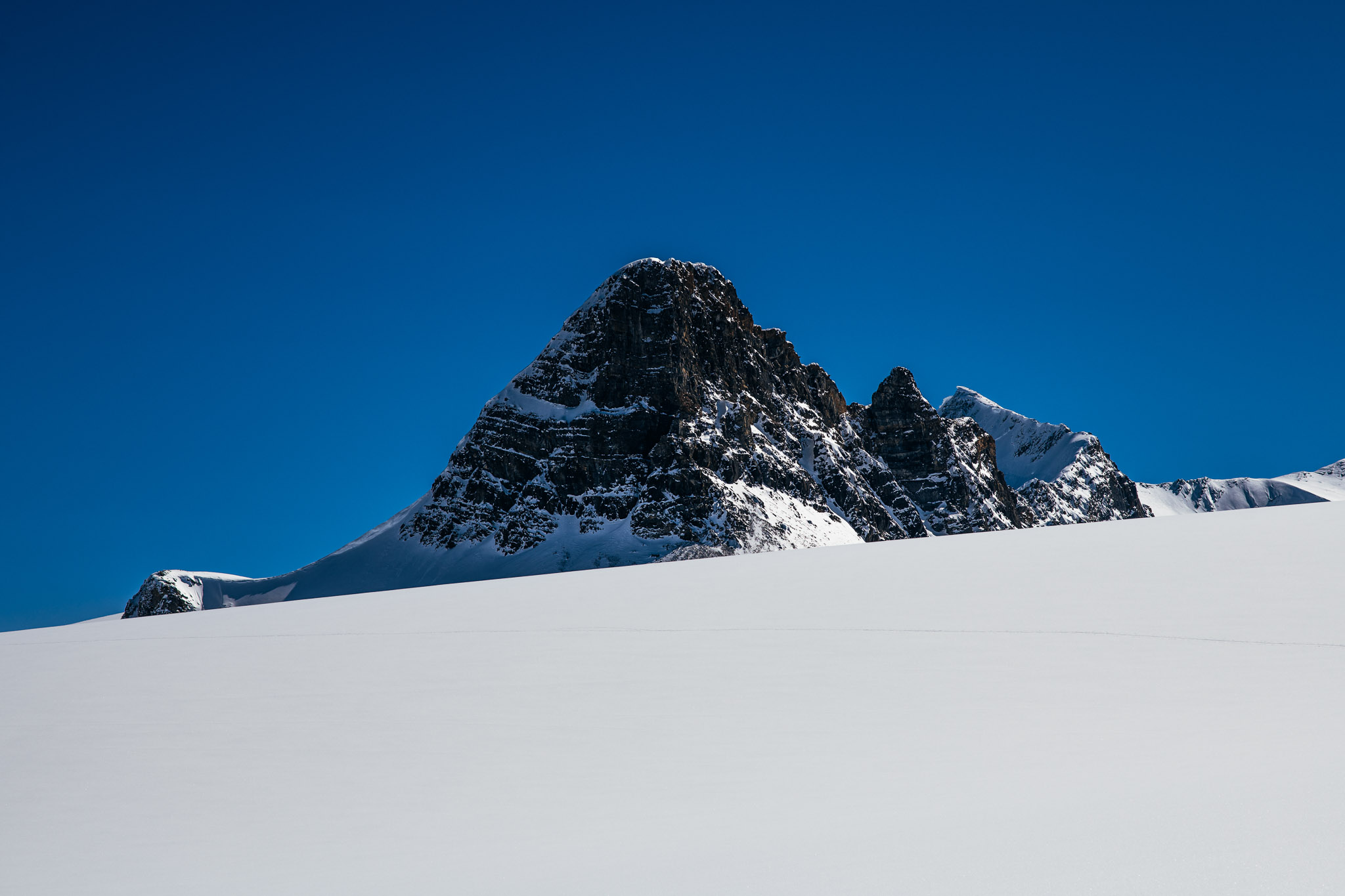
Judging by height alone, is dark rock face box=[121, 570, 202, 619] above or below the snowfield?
above

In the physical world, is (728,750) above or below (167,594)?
below

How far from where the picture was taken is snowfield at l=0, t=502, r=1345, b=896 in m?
4.94

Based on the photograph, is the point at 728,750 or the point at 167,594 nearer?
the point at 728,750

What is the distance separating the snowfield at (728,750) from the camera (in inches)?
195

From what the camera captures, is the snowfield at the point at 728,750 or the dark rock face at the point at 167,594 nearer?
the snowfield at the point at 728,750

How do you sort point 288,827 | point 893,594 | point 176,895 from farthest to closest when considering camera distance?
point 893,594 → point 288,827 → point 176,895

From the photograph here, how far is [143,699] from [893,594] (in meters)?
9.18

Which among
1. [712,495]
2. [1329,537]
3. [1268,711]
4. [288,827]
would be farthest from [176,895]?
[712,495]

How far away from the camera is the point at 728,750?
673 cm

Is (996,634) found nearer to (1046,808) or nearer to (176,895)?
(1046,808)

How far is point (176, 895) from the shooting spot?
5.00m

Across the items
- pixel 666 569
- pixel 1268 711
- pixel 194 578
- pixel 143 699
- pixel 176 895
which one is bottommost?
pixel 176 895

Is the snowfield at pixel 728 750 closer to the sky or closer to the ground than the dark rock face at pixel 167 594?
closer to the ground

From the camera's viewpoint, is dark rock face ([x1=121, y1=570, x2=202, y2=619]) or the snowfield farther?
dark rock face ([x1=121, y1=570, x2=202, y2=619])
